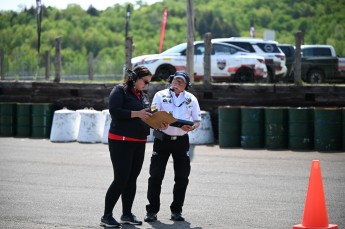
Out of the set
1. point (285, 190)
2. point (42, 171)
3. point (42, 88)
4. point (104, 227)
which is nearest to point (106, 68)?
point (42, 88)

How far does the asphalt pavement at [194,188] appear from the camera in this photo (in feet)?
33.7

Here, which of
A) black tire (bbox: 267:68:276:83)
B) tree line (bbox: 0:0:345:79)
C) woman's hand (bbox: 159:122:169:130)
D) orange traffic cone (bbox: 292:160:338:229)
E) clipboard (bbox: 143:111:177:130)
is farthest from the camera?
tree line (bbox: 0:0:345:79)

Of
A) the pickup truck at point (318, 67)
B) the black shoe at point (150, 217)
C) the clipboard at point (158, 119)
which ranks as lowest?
the black shoe at point (150, 217)

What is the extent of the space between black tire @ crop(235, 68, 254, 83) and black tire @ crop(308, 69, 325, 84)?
3402mm

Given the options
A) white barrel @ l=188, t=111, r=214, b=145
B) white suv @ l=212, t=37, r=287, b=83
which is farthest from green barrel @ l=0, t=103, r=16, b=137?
white suv @ l=212, t=37, r=287, b=83

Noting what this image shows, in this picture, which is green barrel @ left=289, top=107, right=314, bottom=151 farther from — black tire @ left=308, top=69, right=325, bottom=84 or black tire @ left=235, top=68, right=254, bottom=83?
black tire @ left=308, top=69, right=325, bottom=84

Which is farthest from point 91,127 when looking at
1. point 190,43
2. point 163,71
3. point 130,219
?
point 130,219

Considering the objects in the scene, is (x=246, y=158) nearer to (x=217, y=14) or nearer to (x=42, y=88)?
(x=42, y=88)

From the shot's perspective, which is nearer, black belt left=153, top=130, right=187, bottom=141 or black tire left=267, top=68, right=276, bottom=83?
black belt left=153, top=130, right=187, bottom=141

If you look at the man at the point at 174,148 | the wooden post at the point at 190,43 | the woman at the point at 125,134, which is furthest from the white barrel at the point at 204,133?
the woman at the point at 125,134

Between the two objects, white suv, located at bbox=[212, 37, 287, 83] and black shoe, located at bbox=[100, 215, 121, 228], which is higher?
white suv, located at bbox=[212, 37, 287, 83]

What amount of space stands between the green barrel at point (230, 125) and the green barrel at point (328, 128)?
1795mm

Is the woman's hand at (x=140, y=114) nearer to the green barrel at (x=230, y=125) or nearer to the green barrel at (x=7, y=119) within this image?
the green barrel at (x=230, y=125)

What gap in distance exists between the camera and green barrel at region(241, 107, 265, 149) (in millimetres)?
18812
